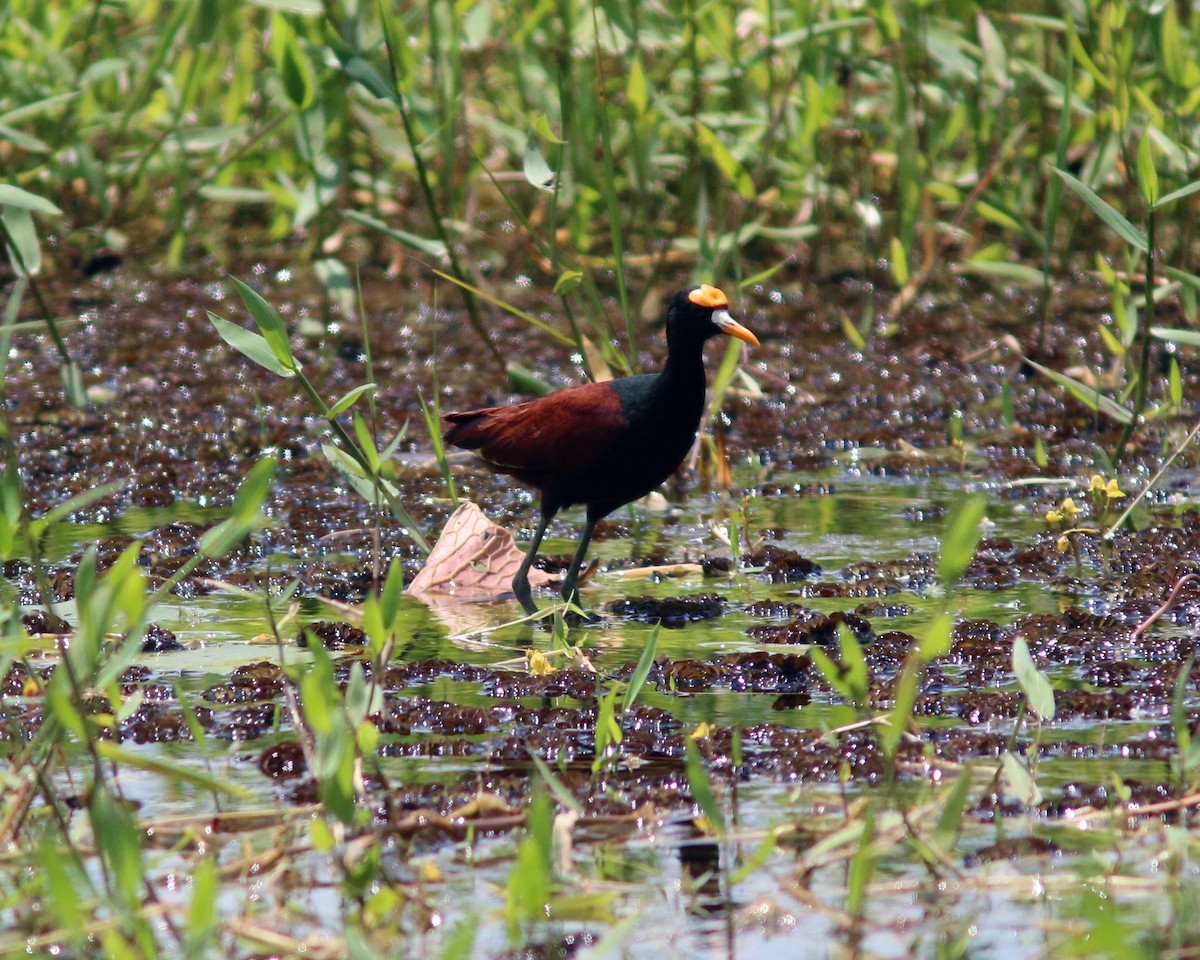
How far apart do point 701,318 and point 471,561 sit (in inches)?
41.1

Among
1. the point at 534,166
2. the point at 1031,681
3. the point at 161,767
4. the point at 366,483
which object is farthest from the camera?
the point at 534,166

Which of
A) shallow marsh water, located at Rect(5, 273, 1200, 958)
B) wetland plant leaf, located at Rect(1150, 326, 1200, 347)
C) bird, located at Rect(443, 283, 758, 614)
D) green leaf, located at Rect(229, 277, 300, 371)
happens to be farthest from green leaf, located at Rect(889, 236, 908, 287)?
green leaf, located at Rect(229, 277, 300, 371)

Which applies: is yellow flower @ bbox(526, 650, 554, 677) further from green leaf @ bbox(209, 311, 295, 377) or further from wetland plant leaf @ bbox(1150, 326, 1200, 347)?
wetland plant leaf @ bbox(1150, 326, 1200, 347)

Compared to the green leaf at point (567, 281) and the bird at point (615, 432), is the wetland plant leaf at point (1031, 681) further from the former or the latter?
the green leaf at point (567, 281)

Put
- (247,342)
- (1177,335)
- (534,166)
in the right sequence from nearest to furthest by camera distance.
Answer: (247,342), (1177,335), (534,166)

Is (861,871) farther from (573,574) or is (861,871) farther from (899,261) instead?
(899,261)

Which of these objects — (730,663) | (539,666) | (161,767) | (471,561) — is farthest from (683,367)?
(161,767)

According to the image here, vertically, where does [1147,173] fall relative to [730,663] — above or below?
above

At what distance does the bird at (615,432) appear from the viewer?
17.5 ft

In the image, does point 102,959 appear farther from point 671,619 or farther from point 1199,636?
point 1199,636

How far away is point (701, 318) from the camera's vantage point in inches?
215

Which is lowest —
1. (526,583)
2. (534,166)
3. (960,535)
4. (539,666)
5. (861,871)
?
(861,871)

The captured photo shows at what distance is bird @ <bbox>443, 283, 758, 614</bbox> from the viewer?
17.5 feet

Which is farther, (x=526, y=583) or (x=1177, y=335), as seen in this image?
(x=526, y=583)
